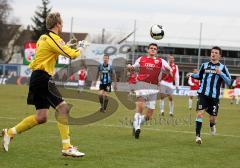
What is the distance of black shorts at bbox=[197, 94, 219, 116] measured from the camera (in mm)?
12867

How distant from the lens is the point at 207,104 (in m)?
13.0

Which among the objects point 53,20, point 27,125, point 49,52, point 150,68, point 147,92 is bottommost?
point 27,125

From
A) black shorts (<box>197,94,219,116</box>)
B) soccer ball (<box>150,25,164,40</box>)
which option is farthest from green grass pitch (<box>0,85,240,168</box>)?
soccer ball (<box>150,25,164,40</box>)

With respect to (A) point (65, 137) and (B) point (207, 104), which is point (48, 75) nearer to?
(A) point (65, 137)

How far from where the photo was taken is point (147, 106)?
45.4 ft

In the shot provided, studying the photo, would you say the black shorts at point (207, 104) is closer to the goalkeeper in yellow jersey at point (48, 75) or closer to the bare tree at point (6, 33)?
the goalkeeper in yellow jersey at point (48, 75)

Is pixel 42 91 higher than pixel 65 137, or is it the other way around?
pixel 42 91

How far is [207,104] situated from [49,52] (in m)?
4.97

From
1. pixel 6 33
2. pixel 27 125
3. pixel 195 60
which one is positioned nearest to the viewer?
pixel 27 125

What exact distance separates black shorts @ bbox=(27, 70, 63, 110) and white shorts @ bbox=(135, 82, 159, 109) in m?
4.24

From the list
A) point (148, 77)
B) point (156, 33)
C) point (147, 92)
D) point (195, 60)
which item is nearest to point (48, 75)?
point (147, 92)

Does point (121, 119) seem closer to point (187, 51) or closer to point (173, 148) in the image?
point (173, 148)

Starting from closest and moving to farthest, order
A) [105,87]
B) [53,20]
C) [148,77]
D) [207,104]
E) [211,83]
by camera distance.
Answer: [53,20]
[211,83]
[207,104]
[148,77]
[105,87]

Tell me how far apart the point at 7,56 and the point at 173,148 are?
3680 inches
